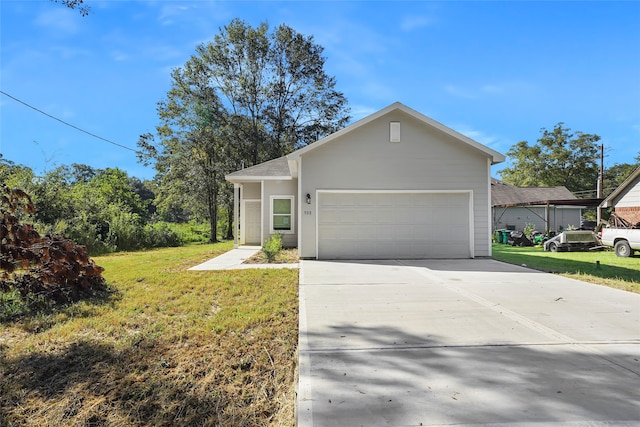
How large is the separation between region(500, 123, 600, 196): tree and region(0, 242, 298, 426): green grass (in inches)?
1487

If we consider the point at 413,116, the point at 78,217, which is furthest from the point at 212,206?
the point at 413,116

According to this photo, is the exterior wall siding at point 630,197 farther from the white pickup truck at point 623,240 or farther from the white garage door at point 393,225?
the white garage door at point 393,225

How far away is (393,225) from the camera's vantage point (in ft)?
34.5

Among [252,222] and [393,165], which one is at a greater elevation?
[393,165]

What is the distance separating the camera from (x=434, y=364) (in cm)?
310

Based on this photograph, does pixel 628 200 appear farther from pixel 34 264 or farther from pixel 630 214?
pixel 34 264

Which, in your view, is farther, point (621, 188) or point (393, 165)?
point (621, 188)

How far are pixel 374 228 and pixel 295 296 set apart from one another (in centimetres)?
531

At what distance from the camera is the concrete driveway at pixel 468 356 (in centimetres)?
236

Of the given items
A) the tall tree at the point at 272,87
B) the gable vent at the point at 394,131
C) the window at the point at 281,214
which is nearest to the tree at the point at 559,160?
the tall tree at the point at 272,87

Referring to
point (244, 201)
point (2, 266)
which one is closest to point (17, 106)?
point (244, 201)

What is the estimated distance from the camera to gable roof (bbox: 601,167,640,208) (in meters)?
17.6

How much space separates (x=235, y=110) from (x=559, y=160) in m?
32.0

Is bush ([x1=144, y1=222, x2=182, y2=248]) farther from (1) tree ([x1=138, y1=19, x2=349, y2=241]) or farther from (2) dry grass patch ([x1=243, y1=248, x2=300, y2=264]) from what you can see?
(2) dry grass patch ([x1=243, y1=248, x2=300, y2=264])
